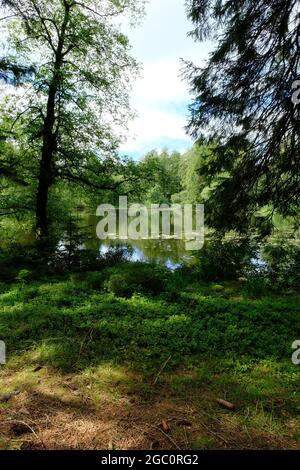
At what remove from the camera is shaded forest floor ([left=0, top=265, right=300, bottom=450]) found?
8.05 ft

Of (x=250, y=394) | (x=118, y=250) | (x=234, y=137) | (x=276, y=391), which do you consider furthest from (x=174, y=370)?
(x=118, y=250)

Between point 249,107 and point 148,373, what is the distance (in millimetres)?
4940

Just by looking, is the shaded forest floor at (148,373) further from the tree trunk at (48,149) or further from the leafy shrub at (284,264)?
the tree trunk at (48,149)

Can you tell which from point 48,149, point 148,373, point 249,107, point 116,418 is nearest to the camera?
point 116,418

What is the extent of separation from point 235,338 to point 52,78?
1044cm

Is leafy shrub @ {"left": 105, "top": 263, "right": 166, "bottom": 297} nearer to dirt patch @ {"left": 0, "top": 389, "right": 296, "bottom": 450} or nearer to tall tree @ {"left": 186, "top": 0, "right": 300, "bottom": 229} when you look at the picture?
tall tree @ {"left": 186, "top": 0, "right": 300, "bottom": 229}

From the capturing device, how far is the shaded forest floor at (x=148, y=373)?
246 centimetres

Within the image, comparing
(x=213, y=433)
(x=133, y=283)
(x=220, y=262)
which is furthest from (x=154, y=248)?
(x=213, y=433)

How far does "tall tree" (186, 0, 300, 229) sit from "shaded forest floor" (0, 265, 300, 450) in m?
2.01

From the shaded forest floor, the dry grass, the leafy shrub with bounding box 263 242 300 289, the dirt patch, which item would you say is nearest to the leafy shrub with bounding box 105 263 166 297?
the shaded forest floor

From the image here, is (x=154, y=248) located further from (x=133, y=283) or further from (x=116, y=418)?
(x=116, y=418)

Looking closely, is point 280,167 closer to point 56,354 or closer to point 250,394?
point 250,394

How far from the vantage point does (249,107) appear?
226 inches

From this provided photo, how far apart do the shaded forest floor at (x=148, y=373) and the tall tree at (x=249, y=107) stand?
79.2 inches
